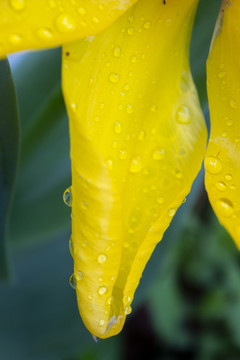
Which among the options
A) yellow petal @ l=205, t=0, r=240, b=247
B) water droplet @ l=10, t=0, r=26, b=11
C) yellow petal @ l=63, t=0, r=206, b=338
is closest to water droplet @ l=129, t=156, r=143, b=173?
yellow petal @ l=63, t=0, r=206, b=338

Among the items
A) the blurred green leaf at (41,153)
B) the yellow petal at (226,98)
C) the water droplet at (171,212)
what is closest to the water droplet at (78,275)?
the water droplet at (171,212)

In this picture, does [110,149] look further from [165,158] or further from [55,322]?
[55,322]

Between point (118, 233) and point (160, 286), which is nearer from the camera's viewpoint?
point (118, 233)

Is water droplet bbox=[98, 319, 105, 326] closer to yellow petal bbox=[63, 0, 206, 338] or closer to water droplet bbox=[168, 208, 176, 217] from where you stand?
yellow petal bbox=[63, 0, 206, 338]

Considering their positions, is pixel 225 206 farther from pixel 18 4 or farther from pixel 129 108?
pixel 18 4

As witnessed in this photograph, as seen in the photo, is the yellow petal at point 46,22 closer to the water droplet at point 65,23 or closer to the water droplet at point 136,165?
the water droplet at point 65,23

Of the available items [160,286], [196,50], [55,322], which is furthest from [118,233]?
[160,286]
